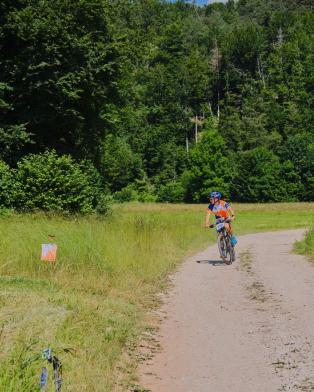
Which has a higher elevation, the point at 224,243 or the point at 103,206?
the point at 103,206

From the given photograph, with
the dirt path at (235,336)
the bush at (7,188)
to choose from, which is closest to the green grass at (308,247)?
the dirt path at (235,336)

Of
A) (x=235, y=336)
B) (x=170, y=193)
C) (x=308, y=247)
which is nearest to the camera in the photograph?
(x=235, y=336)

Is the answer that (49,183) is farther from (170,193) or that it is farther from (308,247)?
(170,193)

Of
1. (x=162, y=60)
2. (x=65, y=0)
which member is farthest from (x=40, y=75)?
(x=162, y=60)

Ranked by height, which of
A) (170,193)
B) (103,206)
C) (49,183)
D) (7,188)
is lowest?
(170,193)

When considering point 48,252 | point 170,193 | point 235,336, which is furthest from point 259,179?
point 235,336

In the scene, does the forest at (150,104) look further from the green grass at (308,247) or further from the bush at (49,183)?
the green grass at (308,247)

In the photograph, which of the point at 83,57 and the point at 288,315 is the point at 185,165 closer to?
the point at 83,57

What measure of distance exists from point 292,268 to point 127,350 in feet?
28.1

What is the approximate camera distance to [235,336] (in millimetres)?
6855

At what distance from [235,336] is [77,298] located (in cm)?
233

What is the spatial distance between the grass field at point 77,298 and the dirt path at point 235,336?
1.54ft

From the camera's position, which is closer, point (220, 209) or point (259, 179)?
point (220, 209)

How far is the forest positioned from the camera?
2289 centimetres
